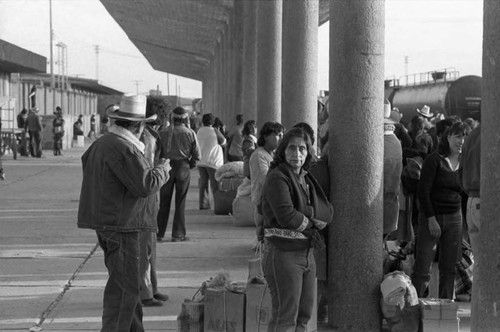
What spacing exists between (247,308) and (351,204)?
117 centimetres

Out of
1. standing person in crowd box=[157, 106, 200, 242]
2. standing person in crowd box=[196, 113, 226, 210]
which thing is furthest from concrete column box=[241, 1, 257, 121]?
standing person in crowd box=[157, 106, 200, 242]

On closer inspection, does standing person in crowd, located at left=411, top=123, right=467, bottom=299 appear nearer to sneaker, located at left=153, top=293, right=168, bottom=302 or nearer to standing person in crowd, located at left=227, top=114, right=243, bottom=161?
sneaker, located at left=153, top=293, right=168, bottom=302

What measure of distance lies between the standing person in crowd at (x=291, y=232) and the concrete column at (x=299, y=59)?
827 centimetres

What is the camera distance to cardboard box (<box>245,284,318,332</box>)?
26.2 ft

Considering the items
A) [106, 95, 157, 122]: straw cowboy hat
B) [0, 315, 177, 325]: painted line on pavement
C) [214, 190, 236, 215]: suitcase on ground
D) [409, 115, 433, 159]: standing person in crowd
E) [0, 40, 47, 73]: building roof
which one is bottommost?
[0, 315, 177, 325]: painted line on pavement

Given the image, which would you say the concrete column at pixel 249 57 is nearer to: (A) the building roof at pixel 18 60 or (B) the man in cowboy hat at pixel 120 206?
(A) the building roof at pixel 18 60

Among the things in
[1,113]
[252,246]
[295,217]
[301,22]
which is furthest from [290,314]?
[1,113]

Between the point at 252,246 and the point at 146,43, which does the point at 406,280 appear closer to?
the point at 252,246

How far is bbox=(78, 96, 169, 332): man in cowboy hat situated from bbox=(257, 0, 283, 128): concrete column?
13555mm

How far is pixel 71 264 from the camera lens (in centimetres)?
1235

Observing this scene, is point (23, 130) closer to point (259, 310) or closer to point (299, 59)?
point (299, 59)

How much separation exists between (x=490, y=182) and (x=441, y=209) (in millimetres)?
3023

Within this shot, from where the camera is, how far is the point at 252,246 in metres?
13.7

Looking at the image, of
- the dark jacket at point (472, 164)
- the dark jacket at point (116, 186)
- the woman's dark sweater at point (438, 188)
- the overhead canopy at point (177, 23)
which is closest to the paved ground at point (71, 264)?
the woman's dark sweater at point (438, 188)
